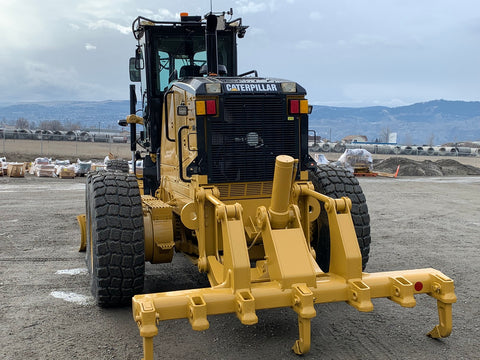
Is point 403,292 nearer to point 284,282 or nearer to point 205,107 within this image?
point 284,282

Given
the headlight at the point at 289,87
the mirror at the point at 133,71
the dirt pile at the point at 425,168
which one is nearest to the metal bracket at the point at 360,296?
the headlight at the point at 289,87

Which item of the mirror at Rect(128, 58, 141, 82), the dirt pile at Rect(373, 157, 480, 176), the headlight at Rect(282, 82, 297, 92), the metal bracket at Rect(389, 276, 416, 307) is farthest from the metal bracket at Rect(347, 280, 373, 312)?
the dirt pile at Rect(373, 157, 480, 176)

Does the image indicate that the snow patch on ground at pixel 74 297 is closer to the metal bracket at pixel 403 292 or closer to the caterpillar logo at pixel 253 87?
the caterpillar logo at pixel 253 87

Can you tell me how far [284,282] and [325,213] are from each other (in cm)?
174

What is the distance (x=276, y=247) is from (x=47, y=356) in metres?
2.12

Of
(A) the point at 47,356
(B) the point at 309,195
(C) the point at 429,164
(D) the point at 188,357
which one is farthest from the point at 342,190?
(C) the point at 429,164

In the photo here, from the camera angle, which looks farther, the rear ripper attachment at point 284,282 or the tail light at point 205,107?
the tail light at point 205,107

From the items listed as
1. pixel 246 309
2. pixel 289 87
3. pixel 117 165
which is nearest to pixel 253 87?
pixel 289 87

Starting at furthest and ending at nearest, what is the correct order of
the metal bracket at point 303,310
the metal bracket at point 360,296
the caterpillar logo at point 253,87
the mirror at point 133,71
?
the mirror at point 133,71
the caterpillar logo at point 253,87
the metal bracket at point 360,296
the metal bracket at point 303,310

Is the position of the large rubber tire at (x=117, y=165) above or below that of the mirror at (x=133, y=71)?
below

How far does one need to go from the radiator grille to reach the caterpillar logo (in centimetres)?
8

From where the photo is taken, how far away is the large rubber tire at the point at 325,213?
18.1 ft

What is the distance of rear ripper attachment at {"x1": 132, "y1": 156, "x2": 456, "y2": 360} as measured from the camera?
3.72 metres

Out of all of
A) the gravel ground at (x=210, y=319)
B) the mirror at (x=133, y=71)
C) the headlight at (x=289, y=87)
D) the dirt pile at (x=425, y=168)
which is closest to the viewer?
the gravel ground at (x=210, y=319)
